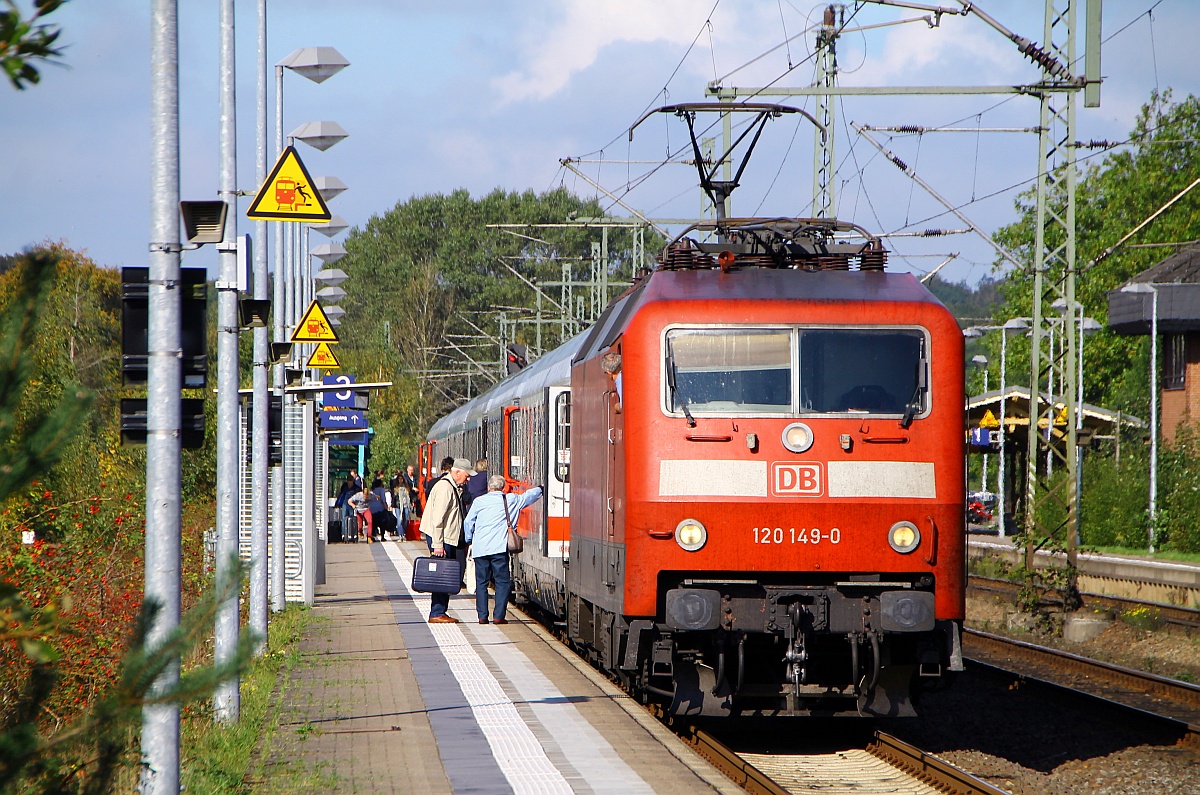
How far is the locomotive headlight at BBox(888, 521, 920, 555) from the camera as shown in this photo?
9.54 m

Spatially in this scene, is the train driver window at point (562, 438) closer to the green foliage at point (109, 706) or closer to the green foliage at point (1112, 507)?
the green foliage at point (109, 706)

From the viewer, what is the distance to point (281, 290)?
2034cm

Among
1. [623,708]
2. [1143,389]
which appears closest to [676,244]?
[623,708]

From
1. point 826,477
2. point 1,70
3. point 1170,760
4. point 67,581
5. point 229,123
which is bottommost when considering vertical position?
point 1170,760

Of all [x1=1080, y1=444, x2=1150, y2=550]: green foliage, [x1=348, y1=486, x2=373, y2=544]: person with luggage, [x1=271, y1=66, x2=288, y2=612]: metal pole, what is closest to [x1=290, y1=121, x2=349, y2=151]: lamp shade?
[x1=271, y1=66, x2=288, y2=612]: metal pole

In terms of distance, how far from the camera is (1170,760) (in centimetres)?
1069

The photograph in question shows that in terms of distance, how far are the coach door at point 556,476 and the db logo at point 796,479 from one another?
198 inches

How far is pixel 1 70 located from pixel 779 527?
702 cm

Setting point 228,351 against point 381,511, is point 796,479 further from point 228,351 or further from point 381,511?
point 381,511

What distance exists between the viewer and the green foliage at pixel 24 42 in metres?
3.09

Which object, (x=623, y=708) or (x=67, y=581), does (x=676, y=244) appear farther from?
(x=67, y=581)

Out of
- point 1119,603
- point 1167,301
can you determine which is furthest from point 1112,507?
point 1167,301

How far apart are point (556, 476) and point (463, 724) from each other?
18.3 ft

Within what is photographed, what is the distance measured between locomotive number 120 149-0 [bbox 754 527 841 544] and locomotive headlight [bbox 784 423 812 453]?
1.69 feet
